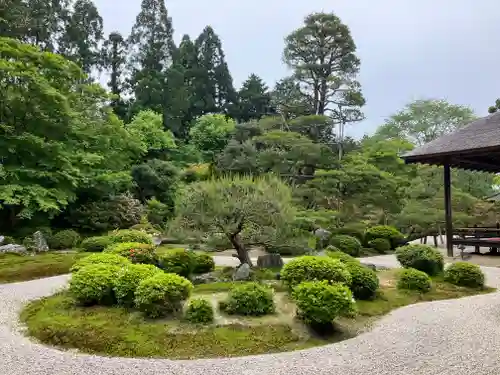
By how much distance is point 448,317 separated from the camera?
686 centimetres

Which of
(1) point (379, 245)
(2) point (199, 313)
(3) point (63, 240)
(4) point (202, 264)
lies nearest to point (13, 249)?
(3) point (63, 240)

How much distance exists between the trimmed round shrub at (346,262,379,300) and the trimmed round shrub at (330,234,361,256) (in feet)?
22.6

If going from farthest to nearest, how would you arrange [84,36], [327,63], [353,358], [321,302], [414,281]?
[84,36] < [327,63] < [414,281] < [321,302] < [353,358]

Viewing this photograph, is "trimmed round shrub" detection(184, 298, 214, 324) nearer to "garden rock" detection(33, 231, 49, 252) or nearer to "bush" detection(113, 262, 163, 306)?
"bush" detection(113, 262, 163, 306)

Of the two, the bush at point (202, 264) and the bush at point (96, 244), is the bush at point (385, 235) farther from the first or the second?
the bush at point (96, 244)

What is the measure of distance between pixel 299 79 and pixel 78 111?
40.1 ft

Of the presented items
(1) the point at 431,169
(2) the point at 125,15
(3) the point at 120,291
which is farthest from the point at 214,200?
(2) the point at 125,15

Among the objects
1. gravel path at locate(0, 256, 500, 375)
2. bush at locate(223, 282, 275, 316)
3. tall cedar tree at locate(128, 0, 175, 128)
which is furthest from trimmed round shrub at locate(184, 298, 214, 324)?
tall cedar tree at locate(128, 0, 175, 128)

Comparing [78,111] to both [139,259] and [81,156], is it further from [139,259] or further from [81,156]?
[139,259]

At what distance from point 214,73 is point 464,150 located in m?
26.3

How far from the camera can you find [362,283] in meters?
7.78

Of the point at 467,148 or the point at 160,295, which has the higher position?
the point at 467,148

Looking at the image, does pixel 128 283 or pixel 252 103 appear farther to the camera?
pixel 252 103

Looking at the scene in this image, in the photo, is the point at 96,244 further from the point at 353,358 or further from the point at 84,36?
the point at 84,36
